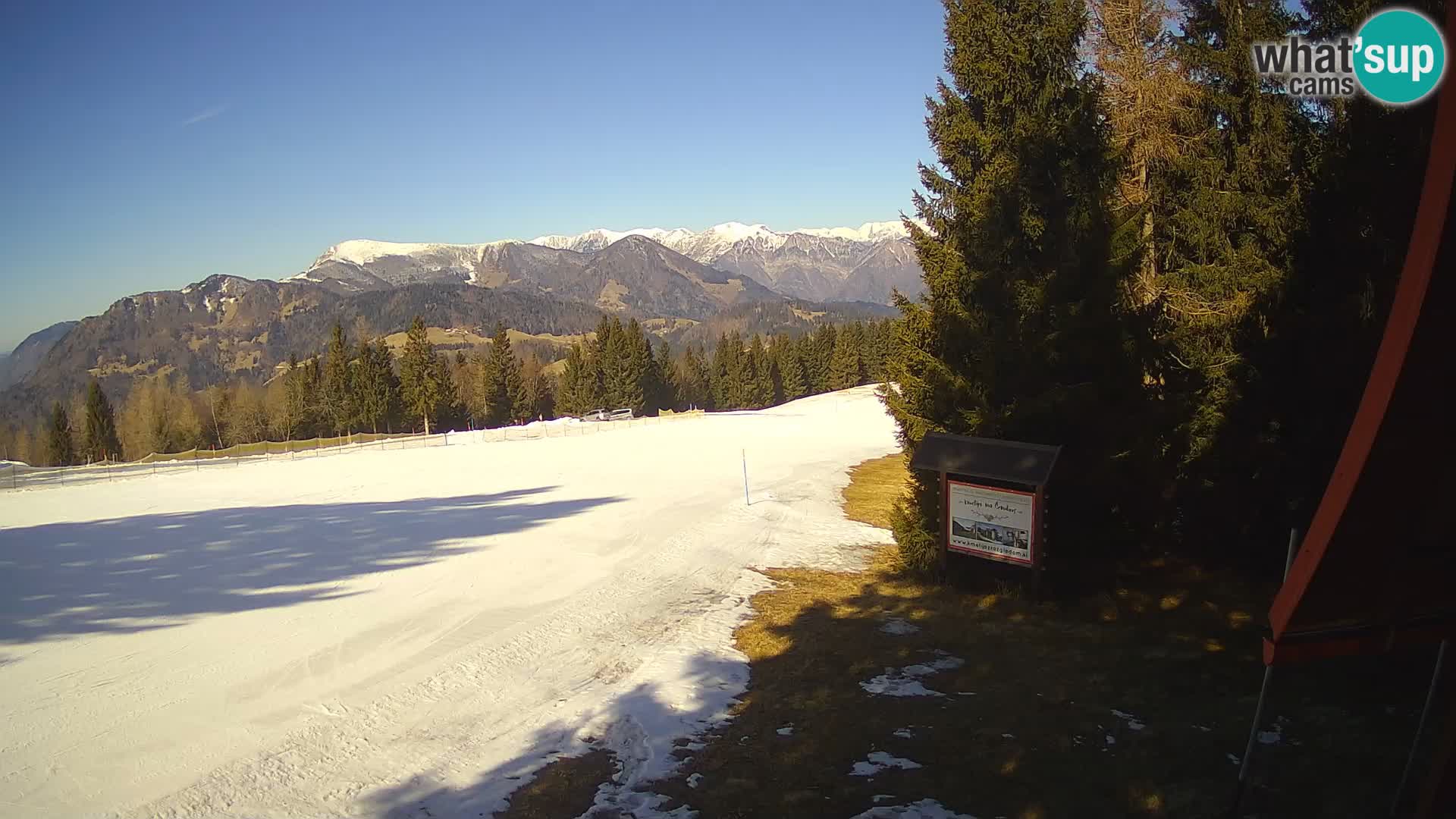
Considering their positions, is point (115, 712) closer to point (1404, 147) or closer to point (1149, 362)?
point (1149, 362)

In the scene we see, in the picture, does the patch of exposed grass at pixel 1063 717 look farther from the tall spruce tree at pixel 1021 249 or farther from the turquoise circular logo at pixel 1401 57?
the turquoise circular logo at pixel 1401 57

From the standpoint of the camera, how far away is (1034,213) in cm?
1146

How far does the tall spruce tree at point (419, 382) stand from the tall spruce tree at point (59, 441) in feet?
115

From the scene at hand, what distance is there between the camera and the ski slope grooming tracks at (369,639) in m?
8.20

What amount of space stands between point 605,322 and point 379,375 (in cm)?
2360

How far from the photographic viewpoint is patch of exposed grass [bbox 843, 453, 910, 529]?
72.3ft

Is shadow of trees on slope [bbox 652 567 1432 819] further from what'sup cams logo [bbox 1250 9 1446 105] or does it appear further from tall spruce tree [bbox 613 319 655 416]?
tall spruce tree [bbox 613 319 655 416]

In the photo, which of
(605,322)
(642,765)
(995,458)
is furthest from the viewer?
(605,322)

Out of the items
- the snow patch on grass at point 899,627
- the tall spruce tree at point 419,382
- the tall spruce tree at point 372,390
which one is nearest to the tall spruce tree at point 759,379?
the tall spruce tree at point 419,382

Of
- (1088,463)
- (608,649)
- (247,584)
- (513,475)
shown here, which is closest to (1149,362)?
(1088,463)

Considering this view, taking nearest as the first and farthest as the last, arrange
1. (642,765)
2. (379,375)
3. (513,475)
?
(642,765) → (513,475) → (379,375)

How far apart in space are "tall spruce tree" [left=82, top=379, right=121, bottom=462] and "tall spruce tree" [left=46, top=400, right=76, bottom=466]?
4.81 ft

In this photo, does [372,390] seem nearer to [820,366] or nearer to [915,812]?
[820,366]

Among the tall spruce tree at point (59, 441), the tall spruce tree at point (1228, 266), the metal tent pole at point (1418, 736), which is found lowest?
the tall spruce tree at point (59, 441)
